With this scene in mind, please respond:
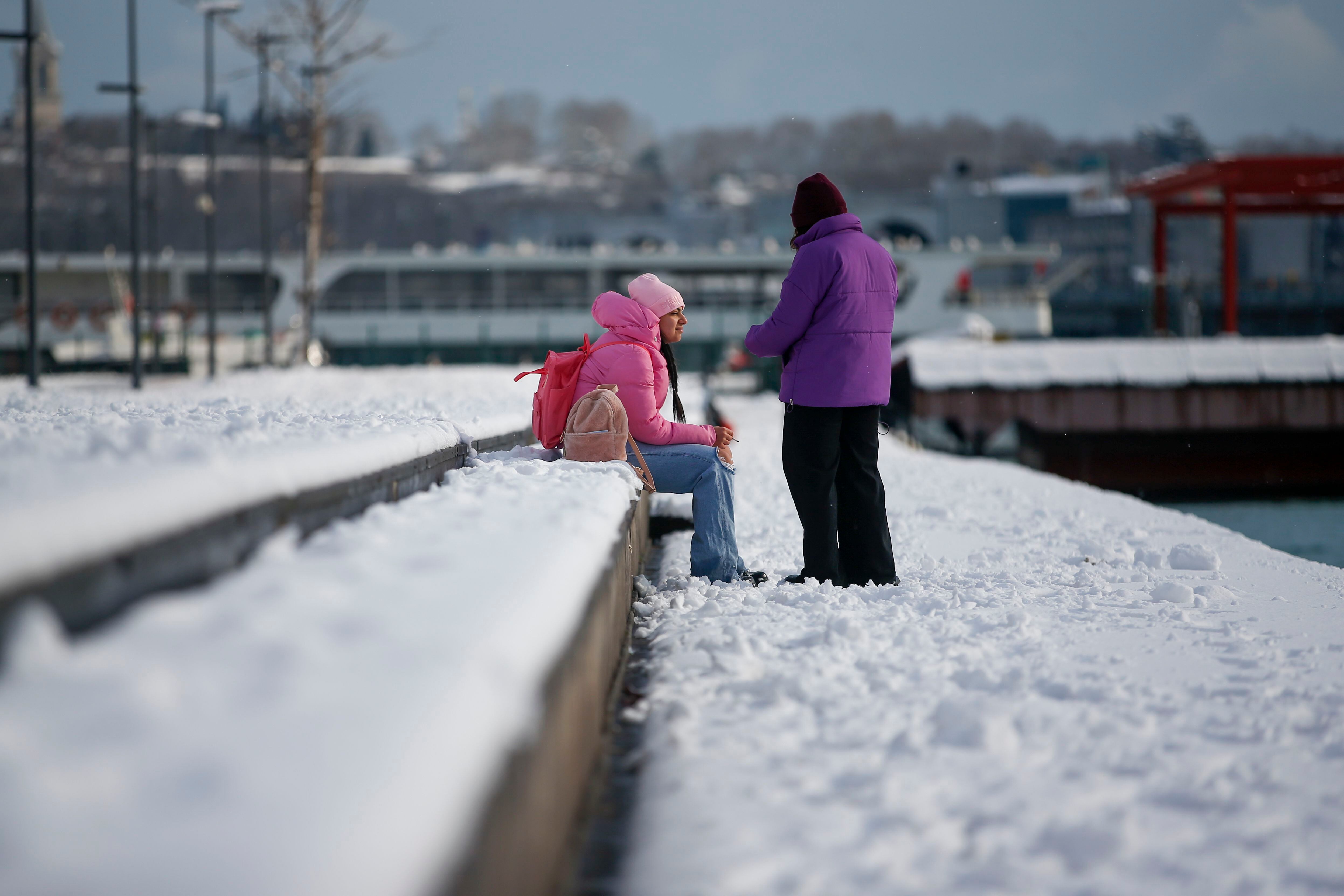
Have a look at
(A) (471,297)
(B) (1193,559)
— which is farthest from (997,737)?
(A) (471,297)

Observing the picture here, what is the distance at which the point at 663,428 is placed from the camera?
483 cm

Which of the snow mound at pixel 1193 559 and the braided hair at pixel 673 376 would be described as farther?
the snow mound at pixel 1193 559

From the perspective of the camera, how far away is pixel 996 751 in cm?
268

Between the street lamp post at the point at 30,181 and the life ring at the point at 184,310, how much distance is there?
79.3 feet

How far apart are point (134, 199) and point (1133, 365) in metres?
15.1

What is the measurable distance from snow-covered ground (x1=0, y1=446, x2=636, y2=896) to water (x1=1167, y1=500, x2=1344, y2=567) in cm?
1073

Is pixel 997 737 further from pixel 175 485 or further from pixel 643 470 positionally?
pixel 643 470

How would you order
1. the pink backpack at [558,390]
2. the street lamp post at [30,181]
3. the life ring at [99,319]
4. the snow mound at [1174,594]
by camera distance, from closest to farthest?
the snow mound at [1174,594]
the pink backpack at [558,390]
the street lamp post at [30,181]
the life ring at [99,319]

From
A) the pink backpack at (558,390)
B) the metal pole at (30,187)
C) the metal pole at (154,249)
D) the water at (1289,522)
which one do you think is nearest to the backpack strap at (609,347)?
the pink backpack at (558,390)

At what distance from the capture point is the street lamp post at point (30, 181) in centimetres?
1446

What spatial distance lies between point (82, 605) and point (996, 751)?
1.88 m

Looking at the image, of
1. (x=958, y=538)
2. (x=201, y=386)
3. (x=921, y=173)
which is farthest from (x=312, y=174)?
(x=921, y=173)

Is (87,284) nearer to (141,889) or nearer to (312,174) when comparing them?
(312,174)

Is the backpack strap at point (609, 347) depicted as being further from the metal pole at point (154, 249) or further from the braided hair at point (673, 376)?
the metal pole at point (154, 249)
